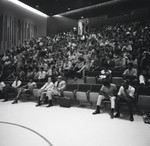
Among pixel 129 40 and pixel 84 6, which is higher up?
pixel 84 6

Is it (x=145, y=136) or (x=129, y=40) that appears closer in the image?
(x=145, y=136)

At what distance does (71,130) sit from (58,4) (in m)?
12.1

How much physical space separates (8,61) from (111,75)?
6515 mm

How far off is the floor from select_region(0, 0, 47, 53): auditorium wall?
9.58 m

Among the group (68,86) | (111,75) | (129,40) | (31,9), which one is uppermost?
→ (31,9)

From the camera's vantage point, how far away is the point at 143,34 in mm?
9219

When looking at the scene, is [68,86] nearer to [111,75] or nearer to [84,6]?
[111,75]

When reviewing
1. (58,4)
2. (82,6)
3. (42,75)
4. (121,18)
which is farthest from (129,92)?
(82,6)

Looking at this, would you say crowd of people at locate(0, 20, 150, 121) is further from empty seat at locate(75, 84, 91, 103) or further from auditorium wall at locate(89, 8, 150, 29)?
auditorium wall at locate(89, 8, 150, 29)

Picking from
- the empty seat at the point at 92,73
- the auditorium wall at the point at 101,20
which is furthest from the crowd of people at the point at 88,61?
the auditorium wall at the point at 101,20

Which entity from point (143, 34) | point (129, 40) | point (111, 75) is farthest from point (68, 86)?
point (143, 34)

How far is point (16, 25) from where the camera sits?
1391 cm

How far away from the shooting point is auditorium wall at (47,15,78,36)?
16366 mm

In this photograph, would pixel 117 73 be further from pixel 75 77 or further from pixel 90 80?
pixel 75 77
